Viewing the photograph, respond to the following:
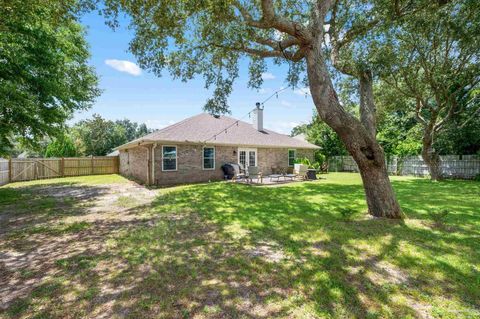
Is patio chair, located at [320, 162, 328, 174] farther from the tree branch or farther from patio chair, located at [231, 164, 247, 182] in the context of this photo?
the tree branch

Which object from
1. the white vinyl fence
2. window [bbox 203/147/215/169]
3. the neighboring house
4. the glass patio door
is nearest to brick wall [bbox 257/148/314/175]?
the neighboring house

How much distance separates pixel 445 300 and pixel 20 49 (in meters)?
14.1

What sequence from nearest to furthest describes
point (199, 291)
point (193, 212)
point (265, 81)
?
point (199, 291), point (193, 212), point (265, 81)

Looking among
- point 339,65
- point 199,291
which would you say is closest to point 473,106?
point 339,65

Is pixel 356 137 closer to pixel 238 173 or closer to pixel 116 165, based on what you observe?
pixel 238 173

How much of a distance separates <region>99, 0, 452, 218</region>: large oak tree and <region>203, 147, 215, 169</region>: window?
5820 millimetres

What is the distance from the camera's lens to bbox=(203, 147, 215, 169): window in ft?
52.0

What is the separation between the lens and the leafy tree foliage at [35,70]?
7.82 meters

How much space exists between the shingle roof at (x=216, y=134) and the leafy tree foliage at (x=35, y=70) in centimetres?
445

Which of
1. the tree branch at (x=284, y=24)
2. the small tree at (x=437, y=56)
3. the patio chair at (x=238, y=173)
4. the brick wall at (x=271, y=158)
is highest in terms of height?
the small tree at (x=437, y=56)

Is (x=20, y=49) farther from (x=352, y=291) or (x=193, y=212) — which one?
(x=352, y=291)

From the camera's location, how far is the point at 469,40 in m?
9.97

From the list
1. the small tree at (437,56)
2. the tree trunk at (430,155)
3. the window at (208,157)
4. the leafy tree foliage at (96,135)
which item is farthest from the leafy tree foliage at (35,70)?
the leafy tree foliage at (96,135)

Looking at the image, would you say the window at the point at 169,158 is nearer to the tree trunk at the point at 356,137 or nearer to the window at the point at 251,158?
the window at the point at 251,158
